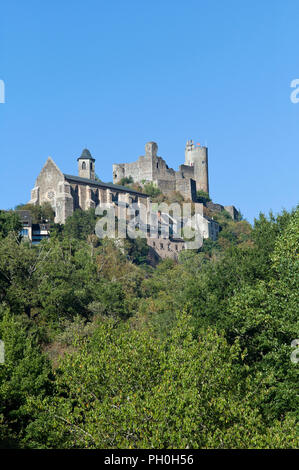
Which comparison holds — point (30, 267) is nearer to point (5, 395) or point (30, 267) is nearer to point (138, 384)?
point (5, 395)

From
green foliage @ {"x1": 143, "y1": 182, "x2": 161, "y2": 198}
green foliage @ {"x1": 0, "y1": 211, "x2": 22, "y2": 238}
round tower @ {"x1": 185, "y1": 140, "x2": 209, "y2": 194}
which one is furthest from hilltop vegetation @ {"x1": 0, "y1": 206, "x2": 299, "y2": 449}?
round tower @ {"x1": 185, "y1": 140, "x2": 209, "y2": 194}

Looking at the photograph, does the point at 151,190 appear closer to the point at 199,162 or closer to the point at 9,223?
the point at 199,162

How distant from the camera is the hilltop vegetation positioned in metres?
24.1

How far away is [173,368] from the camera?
85.5 ft

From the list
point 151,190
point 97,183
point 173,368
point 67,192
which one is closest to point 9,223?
point 67,192

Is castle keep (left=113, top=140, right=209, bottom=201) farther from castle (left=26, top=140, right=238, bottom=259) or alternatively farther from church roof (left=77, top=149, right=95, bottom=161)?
church roof (left=77, top=149, right=95, bottom=161)

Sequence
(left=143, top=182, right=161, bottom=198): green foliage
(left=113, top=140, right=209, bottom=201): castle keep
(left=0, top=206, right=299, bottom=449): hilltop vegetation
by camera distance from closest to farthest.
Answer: (left=0, top=206, right=299, bottom=449): hilltop vegetation
(left=143, top=182, right=161, bottom=198): green foliage
(left=113, top=140, right=209, bottom=201): castle keep

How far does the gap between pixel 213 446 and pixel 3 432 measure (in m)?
11.4

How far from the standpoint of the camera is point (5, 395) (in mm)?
32750

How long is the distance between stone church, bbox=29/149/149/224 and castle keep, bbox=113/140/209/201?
13844mm

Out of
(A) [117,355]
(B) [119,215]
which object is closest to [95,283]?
(A) [117,355]

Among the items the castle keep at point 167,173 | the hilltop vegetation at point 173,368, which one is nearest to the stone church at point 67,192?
the castle keep at point 167,173

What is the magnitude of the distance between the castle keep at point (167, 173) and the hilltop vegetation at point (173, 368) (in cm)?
8447

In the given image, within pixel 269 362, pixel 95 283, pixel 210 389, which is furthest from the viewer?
pixel 95 283
